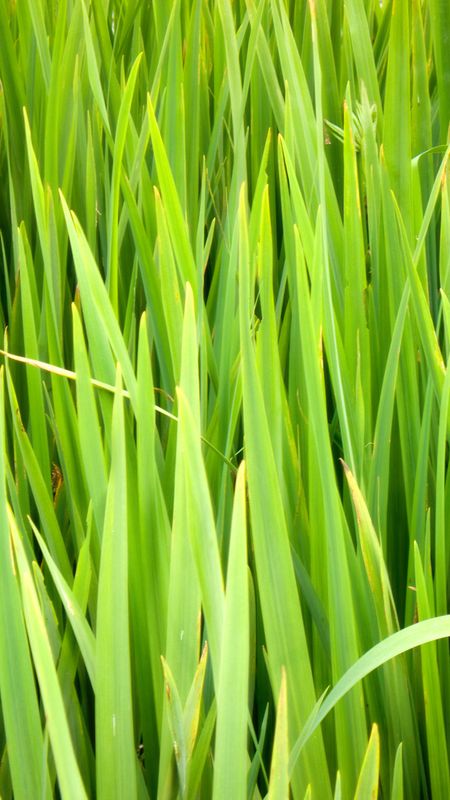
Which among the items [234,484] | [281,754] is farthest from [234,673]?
[234,484]

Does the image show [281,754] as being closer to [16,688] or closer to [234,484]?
[16,688]

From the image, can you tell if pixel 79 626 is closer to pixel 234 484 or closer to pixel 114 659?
pixel 114 659

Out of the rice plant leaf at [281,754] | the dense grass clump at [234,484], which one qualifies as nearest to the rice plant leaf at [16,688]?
the dense grass clump at [234,484]

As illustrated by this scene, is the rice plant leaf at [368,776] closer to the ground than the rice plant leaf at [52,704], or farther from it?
closer to the ground

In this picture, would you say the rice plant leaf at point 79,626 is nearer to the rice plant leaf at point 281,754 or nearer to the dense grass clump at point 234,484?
the dense grass clump at point 234,484

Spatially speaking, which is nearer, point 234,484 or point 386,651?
point 386,651

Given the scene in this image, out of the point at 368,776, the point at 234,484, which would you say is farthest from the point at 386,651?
the point at 234,484

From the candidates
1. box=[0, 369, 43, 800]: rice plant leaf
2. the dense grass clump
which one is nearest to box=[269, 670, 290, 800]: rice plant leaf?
the dense grass clump

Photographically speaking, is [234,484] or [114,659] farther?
[234,484]

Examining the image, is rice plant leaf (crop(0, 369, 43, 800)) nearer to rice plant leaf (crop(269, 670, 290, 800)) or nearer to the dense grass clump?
the dense grass clump
